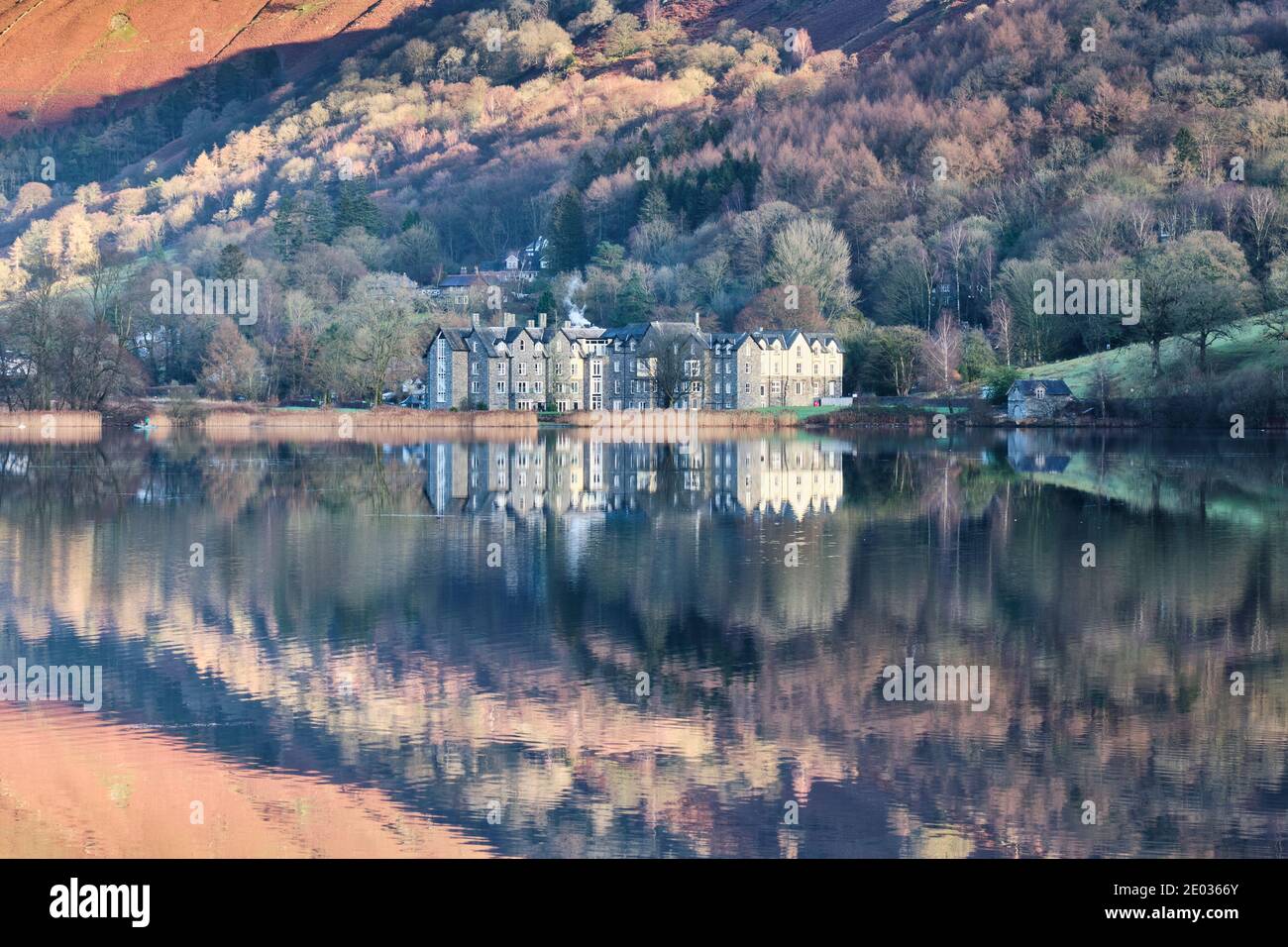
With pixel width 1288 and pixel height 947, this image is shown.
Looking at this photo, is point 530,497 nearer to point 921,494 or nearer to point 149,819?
point 921,494

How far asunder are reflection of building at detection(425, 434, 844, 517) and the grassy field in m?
23.9

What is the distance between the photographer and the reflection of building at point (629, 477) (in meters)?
39.7

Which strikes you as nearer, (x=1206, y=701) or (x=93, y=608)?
(x=1206, y=701)

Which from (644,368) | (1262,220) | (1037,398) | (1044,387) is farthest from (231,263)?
(1262,220)

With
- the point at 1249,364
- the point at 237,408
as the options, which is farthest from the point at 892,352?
the point at 237,408

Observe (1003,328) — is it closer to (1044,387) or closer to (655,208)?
(1044,387)

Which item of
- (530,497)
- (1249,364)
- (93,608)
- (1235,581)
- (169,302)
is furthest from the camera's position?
(169,302)

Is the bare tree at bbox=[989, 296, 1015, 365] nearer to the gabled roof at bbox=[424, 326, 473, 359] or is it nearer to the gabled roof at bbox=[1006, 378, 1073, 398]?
the gabled roof at bbox=[1006, 378, 1073, 398]

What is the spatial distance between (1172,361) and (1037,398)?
24.5ft

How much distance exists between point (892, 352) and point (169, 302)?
5466 centimetres

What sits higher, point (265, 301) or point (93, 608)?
point (265, 301)

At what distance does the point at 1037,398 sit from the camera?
278 ft
